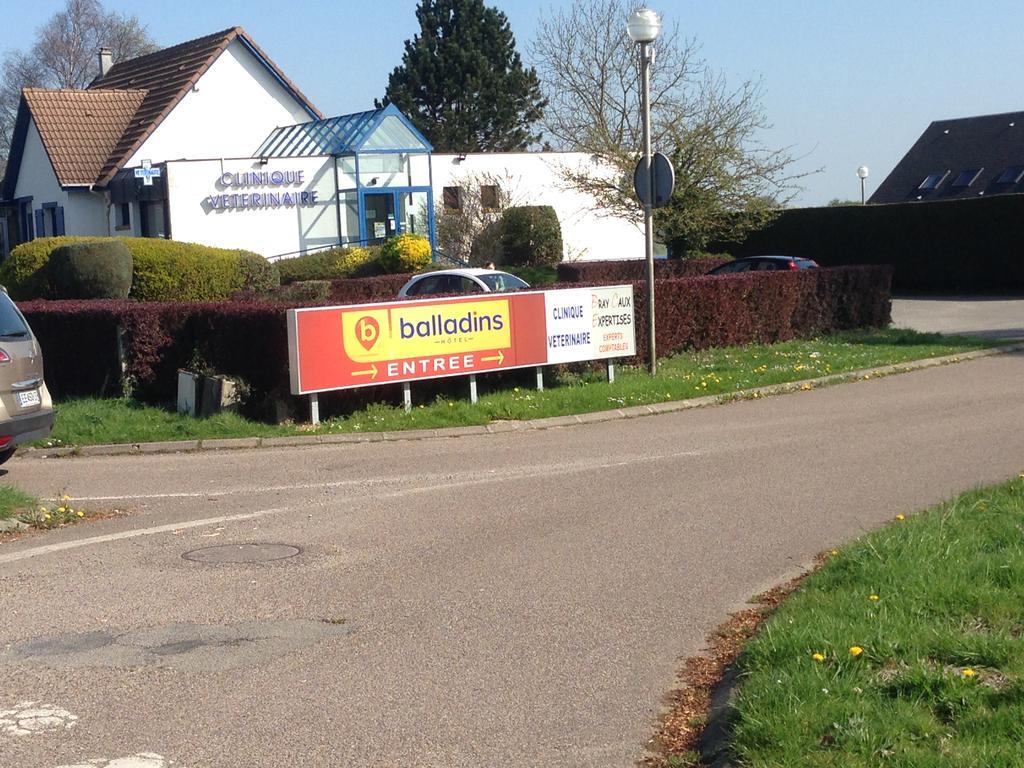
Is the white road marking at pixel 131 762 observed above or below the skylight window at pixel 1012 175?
below

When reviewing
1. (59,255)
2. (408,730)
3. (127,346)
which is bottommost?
(408,730)

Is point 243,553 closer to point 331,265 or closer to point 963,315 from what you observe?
point 963,315

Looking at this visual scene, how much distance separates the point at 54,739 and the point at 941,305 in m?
30.7

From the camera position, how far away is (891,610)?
6320 millimetres

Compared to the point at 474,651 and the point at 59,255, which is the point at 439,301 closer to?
the point at 474,651

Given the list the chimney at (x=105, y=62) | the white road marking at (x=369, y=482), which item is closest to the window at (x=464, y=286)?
the white road marking at (x=369, y=482)

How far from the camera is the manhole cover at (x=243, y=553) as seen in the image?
879 centimetres

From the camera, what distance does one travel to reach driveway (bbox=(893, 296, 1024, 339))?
2564cm

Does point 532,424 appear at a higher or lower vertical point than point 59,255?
lower

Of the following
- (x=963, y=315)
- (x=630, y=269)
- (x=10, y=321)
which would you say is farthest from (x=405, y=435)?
(x=630, y=269)

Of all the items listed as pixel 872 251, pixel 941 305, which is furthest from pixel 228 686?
pixel 872 251

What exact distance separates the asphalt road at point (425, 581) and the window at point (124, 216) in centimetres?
2835

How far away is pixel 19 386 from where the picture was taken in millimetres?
11953

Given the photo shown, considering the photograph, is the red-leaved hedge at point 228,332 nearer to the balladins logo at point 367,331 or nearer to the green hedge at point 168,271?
the balladins logo at point 367,331
